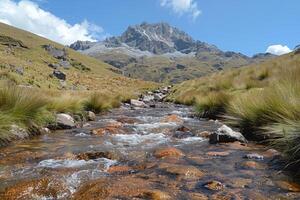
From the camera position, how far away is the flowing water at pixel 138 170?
543 centimetres

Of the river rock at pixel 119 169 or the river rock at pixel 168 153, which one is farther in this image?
the river rock at pixel 168 153

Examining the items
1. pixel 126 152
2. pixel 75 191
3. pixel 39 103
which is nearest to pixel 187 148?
pixel 126 152

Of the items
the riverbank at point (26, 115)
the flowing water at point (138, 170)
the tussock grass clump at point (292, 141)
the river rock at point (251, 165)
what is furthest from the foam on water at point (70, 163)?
the tussock grass clump at point (292, 141)

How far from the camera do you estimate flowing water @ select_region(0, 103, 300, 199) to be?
17.8 ft

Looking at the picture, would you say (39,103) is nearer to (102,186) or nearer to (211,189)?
(102,186)

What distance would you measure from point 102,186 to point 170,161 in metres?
1.97

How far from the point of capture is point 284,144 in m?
6.98

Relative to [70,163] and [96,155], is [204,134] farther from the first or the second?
[70,163]

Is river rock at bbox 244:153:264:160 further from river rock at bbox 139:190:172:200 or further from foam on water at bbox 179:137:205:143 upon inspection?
river rock at bbox 139:190:172:200

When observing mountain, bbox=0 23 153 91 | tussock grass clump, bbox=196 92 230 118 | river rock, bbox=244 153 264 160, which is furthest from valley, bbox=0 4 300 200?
mountain, bbox=0 23 153 91

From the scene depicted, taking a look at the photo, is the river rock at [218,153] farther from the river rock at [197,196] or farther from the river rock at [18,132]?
the river rock at [18,132]

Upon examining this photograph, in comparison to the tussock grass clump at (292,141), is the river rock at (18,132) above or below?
below

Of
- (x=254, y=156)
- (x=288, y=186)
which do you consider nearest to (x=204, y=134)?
(x=254, y=156)

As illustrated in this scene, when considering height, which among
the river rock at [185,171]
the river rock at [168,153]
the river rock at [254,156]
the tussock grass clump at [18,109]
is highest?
the tussock grass clump at [18,109]
